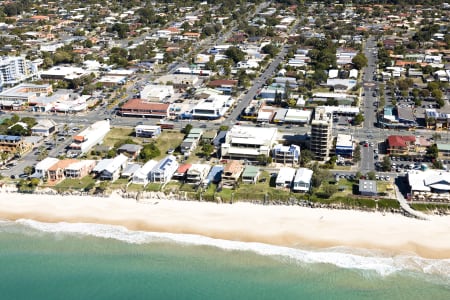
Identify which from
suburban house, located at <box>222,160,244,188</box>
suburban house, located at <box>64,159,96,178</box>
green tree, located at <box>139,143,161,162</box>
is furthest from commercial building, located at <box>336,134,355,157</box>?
suburban house, located at <box>64,159,96,178</box>

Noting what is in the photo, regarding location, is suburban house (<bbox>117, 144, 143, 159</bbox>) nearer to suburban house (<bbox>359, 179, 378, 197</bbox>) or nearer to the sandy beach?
the sandy beach

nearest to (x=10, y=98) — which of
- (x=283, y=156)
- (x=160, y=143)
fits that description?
(x=160, y=143)

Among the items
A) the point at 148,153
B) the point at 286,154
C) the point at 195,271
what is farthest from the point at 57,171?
the point at 286,154

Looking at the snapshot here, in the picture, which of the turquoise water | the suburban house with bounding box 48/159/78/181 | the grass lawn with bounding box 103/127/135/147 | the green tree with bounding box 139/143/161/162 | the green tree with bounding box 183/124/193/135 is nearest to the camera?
the turquoise water

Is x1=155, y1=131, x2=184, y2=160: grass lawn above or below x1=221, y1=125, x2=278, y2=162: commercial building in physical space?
below

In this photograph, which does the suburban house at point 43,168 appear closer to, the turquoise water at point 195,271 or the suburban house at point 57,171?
the suburban house at point 57,171

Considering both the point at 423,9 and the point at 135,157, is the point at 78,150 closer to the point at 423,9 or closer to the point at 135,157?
the point at 135,157
